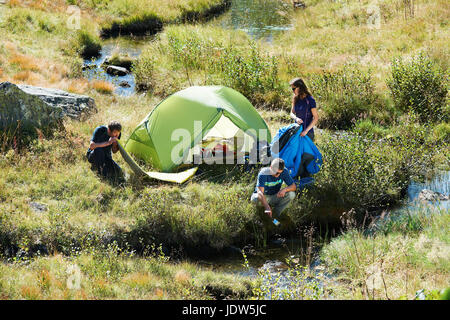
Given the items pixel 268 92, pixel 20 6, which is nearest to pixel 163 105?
pixel 268 92

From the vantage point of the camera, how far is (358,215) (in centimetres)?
941

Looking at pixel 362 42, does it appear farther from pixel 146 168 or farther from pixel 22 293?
pixel 22 293

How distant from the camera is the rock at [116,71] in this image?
17328 millimetres

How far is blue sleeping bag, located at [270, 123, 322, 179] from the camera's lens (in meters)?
9.43

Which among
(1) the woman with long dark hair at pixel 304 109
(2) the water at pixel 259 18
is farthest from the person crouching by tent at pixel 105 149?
(2) the water at pixel 259 18

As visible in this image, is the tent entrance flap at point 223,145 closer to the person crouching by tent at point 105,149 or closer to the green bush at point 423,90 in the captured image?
the person crouching by tent at point 105,149

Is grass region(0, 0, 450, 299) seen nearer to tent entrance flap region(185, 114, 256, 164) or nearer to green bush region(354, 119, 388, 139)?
green bush region(354, 119, 388, 139)

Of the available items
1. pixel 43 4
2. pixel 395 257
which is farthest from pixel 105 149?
pixel 43 4

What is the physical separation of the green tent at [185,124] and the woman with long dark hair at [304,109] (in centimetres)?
119

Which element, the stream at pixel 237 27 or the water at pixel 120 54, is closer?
the water at pixel 120 54

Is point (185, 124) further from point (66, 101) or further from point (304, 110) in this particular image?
point (66, 101)

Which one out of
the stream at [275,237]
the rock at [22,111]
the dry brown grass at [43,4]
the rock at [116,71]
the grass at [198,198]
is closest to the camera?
the grass at [198,198]

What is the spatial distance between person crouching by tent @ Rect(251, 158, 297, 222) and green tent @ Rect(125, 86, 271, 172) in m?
1.87
